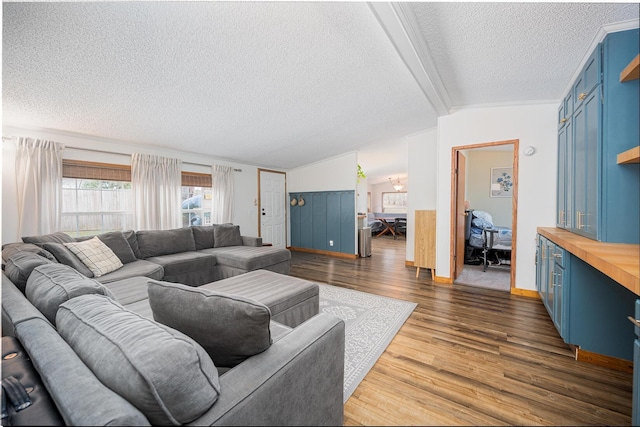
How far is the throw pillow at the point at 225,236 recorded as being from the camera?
170 inches

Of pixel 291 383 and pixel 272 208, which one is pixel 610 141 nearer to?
pixel 291 383

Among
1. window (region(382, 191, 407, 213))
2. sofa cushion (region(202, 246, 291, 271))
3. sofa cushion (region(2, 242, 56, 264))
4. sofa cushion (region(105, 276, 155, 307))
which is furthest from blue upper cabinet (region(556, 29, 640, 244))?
window (region(382, 191, 407, 213))

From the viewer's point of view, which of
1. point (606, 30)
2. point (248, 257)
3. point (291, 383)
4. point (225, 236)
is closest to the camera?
point (291, 383)

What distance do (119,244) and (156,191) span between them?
1.13 metres

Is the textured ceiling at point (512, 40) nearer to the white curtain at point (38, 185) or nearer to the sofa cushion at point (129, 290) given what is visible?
the sofa cushion at point (129, 290)

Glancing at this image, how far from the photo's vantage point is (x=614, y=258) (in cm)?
140

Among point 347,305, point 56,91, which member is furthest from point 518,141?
point 56,91

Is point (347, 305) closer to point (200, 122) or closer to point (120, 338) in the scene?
point (120, 338)

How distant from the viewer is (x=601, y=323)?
192 centimetres

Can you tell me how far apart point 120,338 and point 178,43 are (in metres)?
2.04

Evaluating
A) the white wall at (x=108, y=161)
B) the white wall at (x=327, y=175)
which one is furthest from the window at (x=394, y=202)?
the white wall at (x=108, y=161)

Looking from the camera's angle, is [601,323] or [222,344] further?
[601,323]

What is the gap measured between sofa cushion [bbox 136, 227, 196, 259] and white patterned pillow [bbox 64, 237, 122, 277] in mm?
546

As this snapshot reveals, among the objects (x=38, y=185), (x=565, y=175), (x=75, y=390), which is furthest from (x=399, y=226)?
(x=75, y=390)
